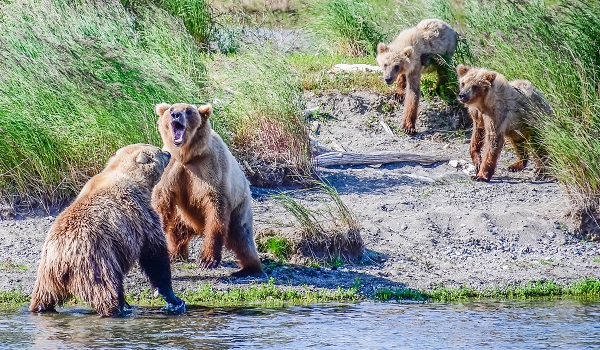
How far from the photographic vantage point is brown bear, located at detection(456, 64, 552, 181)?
1230 cm

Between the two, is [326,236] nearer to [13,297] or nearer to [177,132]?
[177,132]

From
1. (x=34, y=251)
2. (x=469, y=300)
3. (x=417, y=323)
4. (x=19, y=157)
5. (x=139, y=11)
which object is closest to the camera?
(x=417, y=323)

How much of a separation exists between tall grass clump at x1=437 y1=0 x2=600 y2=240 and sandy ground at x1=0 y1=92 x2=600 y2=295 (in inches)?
15.8

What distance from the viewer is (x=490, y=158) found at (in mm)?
12281

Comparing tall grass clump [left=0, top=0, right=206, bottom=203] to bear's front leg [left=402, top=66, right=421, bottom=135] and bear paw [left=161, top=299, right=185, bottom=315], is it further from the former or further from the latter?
bear's front leg [left=402, top=66, right=421, bottom=135]

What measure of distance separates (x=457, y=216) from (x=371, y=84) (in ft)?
13.9

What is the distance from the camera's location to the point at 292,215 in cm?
1064

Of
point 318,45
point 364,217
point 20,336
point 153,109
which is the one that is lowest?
point 20,336

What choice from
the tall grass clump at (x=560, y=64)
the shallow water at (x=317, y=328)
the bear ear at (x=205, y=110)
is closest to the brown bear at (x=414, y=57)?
the tall grass clump at (x=560, y=64)

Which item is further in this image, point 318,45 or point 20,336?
point 318,45

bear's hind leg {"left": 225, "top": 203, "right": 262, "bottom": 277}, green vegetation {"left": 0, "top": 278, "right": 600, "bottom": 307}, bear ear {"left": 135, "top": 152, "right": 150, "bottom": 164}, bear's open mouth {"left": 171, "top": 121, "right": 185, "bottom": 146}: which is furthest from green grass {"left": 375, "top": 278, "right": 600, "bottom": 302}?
bear ear {"left": 135, "top": 152, "right": 150, "bottom": 164}

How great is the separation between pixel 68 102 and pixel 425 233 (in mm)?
3847

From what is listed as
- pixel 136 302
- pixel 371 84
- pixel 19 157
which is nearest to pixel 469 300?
pixel 136 302

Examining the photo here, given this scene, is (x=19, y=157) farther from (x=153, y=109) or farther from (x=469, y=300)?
(x=469, y=300)
